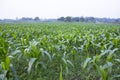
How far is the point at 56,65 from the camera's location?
354cm

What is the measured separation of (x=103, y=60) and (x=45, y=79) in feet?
5.52

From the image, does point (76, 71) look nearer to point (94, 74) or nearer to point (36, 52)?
point (94, 74)

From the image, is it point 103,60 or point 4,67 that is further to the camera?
point 103,60

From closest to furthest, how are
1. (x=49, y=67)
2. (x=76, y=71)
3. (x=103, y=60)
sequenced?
1. (x=76, y=71)
2. (x=49, y=67)
3. (x=103, y=60)

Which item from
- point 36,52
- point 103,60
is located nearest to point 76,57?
point 103,60

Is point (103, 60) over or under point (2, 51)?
under

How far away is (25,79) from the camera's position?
9.26ft

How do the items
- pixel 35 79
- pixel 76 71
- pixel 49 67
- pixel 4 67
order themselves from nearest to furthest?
1. pixel 4 67
2. pixel 35 79
3. pixel 76 71
4. pixel 49 67

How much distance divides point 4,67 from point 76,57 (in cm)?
224

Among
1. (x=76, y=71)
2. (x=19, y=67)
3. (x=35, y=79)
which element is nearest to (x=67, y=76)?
(x=76, y=71)

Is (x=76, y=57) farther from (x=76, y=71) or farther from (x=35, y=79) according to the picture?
(x=35, y=79)

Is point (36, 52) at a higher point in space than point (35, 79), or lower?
higher

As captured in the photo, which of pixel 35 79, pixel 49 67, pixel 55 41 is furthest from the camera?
pixel 55 41

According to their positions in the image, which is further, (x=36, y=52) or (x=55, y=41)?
(x=55, y=41)
